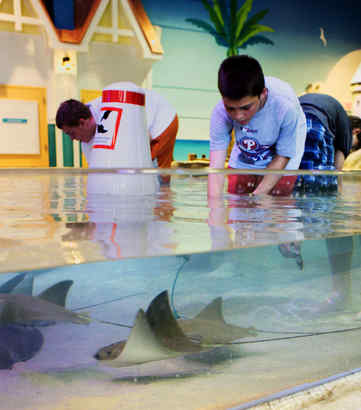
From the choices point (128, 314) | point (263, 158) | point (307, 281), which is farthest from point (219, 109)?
point (128, 314)

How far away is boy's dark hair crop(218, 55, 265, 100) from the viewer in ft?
3.90

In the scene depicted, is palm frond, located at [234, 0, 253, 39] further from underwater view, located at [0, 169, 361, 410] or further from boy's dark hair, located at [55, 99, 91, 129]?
underwater view, located at [0, 169, 361, 410]

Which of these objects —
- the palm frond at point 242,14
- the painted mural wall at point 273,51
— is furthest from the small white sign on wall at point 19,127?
the palm frond at point 242,14

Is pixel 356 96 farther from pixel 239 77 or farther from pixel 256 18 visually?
pixel 239 77

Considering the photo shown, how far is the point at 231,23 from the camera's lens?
20.1 feet

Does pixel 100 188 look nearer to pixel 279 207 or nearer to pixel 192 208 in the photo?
pixel 192 208

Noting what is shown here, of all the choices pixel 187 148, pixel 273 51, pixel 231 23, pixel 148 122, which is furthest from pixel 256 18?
pixel 148 122

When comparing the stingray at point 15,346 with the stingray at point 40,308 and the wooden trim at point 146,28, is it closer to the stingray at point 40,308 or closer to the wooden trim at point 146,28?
the stingray at point 40,308

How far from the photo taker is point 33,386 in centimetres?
36

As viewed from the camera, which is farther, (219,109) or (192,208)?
(219,109)

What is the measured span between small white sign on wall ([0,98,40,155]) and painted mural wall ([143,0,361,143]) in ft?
7.83

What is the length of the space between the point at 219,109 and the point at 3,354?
1.25m

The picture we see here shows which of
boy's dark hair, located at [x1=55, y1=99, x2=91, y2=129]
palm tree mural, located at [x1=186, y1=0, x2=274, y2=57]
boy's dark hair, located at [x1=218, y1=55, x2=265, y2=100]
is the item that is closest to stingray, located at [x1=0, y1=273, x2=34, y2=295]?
boy's dark hair, located at [x1=218, y1=55, x2=265, y2=100]

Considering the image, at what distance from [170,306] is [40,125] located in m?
4.18
